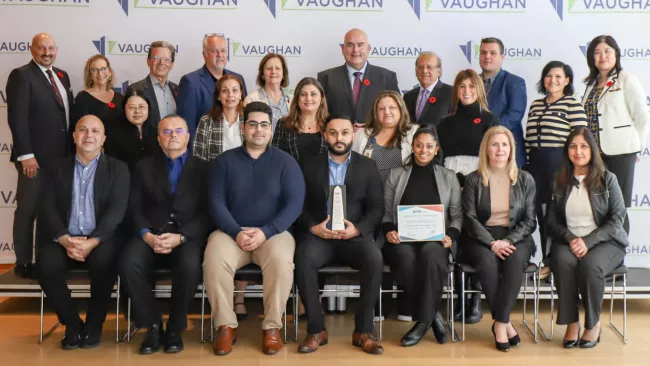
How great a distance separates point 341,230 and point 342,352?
75cm

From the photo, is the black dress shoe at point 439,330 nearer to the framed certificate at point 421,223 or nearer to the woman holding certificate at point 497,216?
the woman holding certificate at point 497,216

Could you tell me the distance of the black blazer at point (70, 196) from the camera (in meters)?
4.44

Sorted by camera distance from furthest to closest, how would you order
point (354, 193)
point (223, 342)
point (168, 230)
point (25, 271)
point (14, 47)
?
1. point (14, 47)
2. point (25, 271)
3. point (354, 193)
4. point (168, 230)
5. point (223, 342)

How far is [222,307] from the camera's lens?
4.22 meters

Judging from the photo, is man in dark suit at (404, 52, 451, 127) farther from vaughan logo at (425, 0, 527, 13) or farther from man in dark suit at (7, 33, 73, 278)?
man in dark suit at (7, 33, 73, 278)

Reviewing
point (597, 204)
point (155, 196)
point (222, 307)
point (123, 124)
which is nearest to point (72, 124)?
point (123, 124)

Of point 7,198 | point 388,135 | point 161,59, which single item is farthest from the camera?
point 7,198

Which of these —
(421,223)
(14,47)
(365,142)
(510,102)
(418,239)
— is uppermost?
(14,47)

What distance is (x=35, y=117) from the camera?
5.52 m

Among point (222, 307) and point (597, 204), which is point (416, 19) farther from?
point (222, 307)

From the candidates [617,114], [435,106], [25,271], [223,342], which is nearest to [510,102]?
[435,106]

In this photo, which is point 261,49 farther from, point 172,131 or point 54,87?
point 172,131

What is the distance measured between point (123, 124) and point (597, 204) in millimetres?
3323

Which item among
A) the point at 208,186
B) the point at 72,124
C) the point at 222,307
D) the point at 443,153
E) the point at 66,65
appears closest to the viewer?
the point at 222,307
